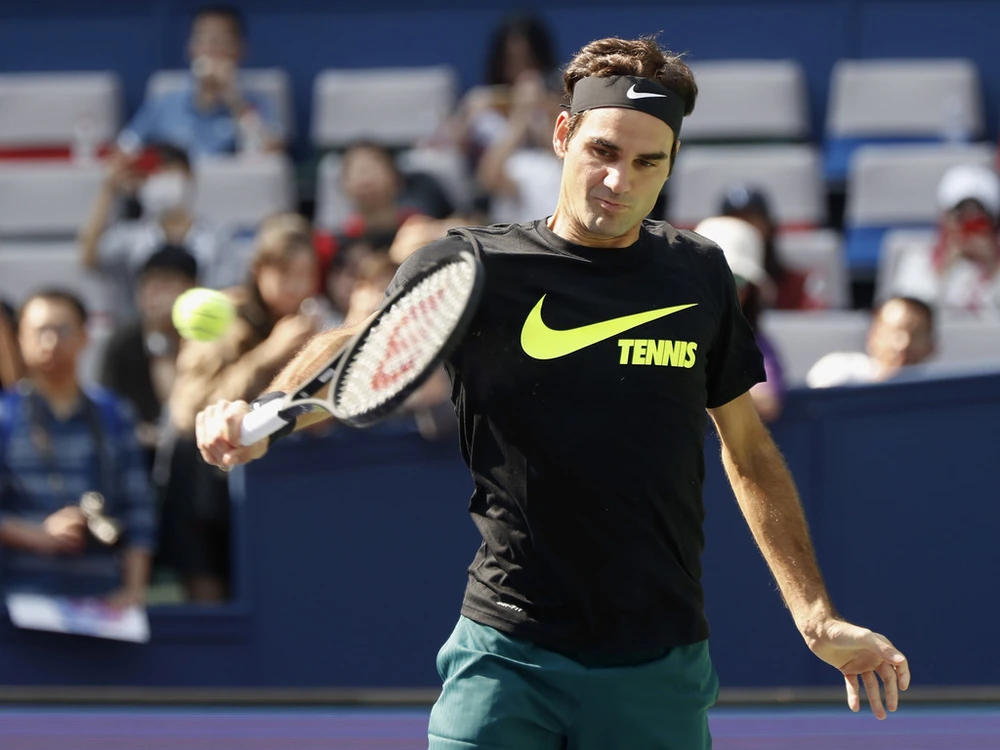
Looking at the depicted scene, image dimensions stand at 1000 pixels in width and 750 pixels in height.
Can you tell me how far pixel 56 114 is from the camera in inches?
346

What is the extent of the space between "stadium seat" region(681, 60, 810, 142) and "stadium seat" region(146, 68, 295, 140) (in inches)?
86.7

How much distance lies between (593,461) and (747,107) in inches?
247

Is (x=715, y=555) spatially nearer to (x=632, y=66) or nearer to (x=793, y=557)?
(x=793, y=557)

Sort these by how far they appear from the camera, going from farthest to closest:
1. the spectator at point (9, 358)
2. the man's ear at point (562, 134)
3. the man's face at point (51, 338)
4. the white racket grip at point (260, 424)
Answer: the spectator at point (9, 358) < the man's face at point (51, 338) < the man's ear at point (562, 134) < the white racket grip at point (260, 424)

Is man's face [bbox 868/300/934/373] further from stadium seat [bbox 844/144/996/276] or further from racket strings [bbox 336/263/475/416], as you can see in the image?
racket strings [bbox 336/263/475/416]

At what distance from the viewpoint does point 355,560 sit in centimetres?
526

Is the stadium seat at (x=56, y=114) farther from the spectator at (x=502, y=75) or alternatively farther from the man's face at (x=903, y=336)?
the man's face at (x=903, y=336)

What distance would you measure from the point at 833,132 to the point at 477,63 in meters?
2.13

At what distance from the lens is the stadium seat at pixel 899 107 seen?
8453 millimetres

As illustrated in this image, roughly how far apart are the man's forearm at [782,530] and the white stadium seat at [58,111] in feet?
22.1

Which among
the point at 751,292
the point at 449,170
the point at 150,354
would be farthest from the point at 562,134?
the point at 449,170

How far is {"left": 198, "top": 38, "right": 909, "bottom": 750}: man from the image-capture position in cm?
254

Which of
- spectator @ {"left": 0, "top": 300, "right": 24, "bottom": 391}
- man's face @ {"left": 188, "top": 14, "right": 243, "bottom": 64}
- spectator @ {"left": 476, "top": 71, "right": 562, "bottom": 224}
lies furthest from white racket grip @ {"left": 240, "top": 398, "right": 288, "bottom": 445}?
man's face @ {"left": 188, "top": 14, "right": 243, "bottom": 64}

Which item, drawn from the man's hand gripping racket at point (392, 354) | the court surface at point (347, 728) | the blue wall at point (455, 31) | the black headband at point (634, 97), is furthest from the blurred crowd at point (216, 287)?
the man's hand gripping racket at point (392, 354)
